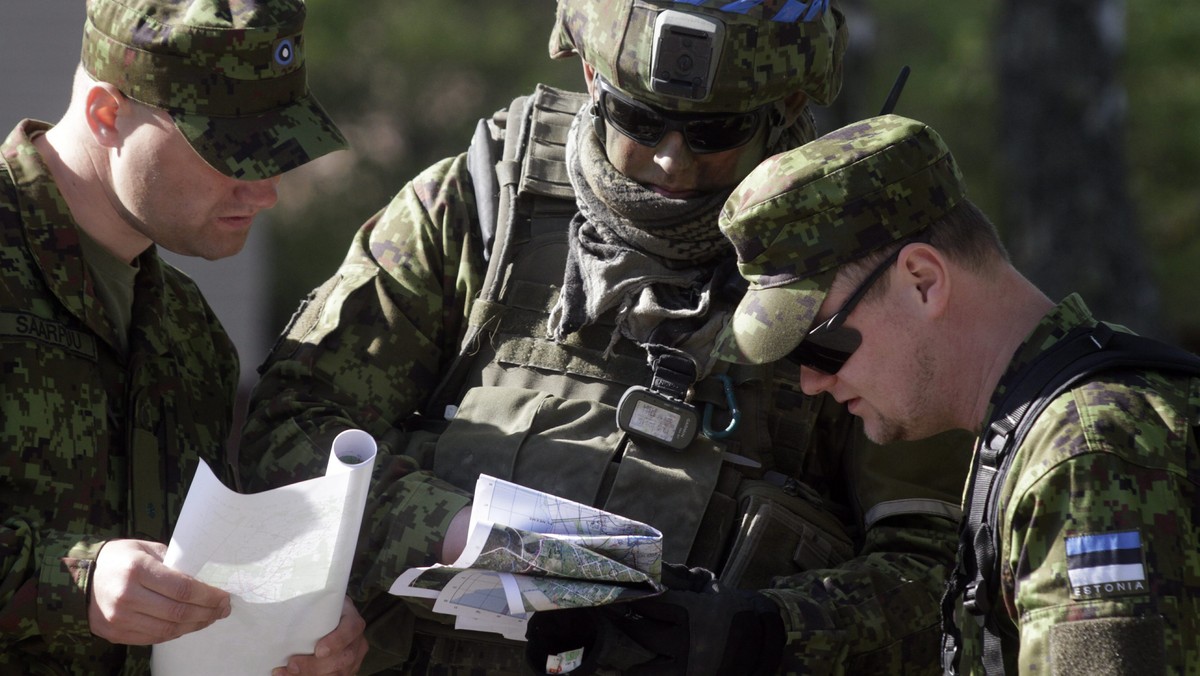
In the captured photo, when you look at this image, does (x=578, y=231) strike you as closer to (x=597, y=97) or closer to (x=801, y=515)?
(x=597, y=97)

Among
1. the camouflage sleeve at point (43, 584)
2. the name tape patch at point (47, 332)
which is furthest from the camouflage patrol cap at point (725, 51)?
the camouflage sleeve at point (43, 584)

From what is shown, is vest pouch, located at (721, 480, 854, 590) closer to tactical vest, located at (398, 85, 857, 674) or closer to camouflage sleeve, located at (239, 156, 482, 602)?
tactical vest, located at (398, 85, 857, 674)

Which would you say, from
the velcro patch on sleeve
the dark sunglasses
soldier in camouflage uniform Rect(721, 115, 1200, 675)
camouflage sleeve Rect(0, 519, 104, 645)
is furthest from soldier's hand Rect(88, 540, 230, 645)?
the velcro patch on sleeve

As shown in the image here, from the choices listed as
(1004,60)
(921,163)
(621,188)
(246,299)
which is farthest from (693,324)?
(246,299)

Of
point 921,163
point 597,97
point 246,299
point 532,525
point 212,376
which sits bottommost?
point 532,525

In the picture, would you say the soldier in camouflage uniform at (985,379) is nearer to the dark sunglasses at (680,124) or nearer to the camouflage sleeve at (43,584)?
the dark sunglasses at (680,124)

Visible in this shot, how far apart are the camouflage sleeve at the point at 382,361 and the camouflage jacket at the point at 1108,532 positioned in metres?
1.31

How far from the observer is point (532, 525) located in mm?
2932

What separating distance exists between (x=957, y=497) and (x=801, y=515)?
40cm

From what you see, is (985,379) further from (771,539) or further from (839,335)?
(771,539)

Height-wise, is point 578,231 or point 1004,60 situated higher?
point 1004,60

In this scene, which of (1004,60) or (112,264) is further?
(1004,60)

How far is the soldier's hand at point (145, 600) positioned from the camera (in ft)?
9.05

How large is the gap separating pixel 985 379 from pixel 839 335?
0.89 feet
